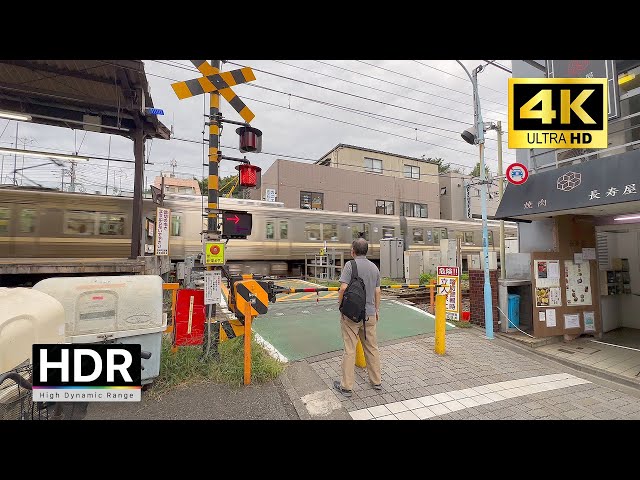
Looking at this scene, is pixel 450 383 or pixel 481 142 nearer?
pixel 450 383

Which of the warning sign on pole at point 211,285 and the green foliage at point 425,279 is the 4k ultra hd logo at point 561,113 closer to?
the warning sign on pole at point 211,285

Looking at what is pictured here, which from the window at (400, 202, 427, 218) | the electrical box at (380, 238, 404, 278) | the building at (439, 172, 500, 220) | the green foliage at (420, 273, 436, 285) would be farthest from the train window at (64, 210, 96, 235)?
the building at (439, 172, 500, 220)

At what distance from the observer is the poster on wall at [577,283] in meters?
5.78

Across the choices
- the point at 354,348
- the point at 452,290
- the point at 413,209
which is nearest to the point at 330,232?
the point at 452,290

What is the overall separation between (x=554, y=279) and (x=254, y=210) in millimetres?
10244

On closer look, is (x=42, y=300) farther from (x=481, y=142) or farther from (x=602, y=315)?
(x=602, y=315)

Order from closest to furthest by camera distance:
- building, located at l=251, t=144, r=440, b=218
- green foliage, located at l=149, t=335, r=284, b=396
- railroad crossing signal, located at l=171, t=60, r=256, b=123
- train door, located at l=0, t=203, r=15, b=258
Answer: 1. green foliage, located at l=149, t=335, r=284, b=396
2. railroad crossing signal, located at l=171, t=60, r=256, b=123
3. train door, located at l=0, t=203, r=15, b=258
4. building, located at l=251, t=144, r=440, b=218

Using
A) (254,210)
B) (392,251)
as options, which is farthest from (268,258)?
(392,251)

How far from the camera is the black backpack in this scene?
3.19 meters

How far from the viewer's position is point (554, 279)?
18.8 feet

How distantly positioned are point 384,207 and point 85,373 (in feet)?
66.1

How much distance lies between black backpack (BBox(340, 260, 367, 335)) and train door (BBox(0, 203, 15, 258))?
35.0 feet

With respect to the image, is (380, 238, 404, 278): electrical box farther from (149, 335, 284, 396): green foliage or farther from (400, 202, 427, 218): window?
(149, 335, 284, 396): green foliage

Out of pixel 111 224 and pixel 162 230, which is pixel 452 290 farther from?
pixel 111 224
